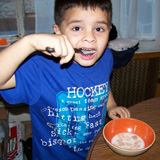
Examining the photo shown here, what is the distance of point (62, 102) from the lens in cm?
91

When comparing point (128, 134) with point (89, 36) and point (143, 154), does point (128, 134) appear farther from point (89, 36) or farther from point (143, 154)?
point (89, 36)

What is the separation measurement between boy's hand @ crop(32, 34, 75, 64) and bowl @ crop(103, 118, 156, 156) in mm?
373

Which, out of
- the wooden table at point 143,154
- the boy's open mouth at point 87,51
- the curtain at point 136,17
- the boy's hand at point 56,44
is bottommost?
the wooden table at point 143,154

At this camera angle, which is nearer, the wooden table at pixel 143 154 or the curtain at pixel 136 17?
the wooden table at pixel 143 154

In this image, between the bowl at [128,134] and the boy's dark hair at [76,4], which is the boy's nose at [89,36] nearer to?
the boy's dark hair at [76,4]

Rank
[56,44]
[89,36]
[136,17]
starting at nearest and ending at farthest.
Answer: [56,44] < [89,36] < [136,17]

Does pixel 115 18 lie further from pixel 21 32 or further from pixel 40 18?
pixel 21 32

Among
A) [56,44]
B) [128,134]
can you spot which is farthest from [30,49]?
[128,134]

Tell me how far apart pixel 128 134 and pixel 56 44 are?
53cm

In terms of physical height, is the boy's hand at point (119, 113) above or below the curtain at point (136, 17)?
below

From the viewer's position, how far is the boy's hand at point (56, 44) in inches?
23.5

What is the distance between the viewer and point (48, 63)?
870 mm

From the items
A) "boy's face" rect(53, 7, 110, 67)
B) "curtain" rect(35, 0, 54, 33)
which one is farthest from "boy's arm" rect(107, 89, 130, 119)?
"curtain" rect(35, 0, 54, 33)

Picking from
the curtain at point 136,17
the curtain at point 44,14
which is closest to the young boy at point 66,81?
the curtain at point 44,14
